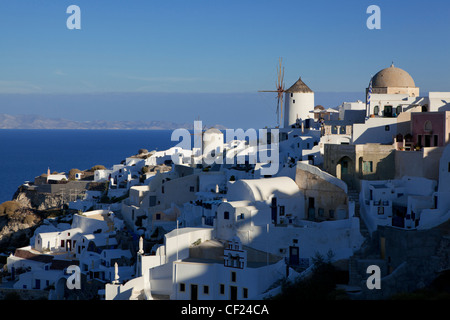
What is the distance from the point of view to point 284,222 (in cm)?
3156

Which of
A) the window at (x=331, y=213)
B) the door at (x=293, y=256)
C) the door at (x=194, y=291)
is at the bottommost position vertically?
the door at (x=194, y=291)

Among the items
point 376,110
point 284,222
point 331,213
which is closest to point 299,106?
point 376,110

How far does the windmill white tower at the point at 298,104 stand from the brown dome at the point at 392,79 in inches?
286

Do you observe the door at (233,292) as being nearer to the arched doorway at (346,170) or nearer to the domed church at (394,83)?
the arched doorway at (346,170)

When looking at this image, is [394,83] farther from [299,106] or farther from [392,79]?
[299,106]

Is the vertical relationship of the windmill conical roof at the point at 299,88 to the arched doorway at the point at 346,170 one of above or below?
above

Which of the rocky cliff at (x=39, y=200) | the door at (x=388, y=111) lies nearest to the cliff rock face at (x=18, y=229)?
the rocky cliff at (x=39, y=200)

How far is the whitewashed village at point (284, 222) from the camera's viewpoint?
2736cm

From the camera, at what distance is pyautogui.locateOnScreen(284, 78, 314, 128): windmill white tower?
51125 millimetres

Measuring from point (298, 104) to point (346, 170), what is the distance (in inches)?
702

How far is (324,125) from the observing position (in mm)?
41906

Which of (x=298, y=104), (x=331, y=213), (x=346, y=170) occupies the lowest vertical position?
(x=331, y=213)

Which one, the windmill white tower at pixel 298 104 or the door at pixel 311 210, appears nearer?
the door at pixel 311 210
